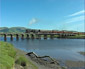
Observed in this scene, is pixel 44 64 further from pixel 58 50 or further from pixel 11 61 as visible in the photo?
pixel 58 50

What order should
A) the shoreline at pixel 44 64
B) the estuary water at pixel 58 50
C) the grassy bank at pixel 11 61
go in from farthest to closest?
the estuary water at pixel 58 50 → the shoreline at pixel 44 64 → the grassy bank at pixel 11 61

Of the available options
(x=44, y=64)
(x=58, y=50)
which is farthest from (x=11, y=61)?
(x=58, y=50)

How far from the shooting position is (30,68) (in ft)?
76.4

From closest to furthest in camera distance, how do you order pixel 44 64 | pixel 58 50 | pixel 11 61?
pixel 11 61, pixel 44 64, pixel 58 50

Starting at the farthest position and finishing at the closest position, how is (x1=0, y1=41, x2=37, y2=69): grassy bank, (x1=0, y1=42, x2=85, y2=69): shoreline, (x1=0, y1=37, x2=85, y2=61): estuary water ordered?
(x1=0, y1=37, x2=85, y2=61): estuary water → (x1=0, y1=42, x2=85, y2=69): shoreline → (x1=0, y1=41, x2=37, y2=69): grassy bank

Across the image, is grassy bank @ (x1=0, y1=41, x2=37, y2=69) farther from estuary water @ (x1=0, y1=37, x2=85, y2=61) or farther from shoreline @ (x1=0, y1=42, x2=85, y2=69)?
estuary water @ (x1=0, y1=37, x2=85, y2=61)

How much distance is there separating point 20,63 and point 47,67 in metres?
5.67

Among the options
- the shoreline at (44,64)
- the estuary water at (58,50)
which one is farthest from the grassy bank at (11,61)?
the estuary water at (58,50)

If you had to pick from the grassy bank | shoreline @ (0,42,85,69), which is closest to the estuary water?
shoreline @ (0,42,85,69)

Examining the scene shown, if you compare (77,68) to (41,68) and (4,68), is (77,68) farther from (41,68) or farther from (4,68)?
(4,68)

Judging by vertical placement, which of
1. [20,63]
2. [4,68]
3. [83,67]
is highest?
[4,68]

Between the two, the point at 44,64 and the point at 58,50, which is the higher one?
the point at 44,64

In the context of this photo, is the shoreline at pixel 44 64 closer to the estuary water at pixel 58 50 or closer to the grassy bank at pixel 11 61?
the grassy bank at pixel 11 61

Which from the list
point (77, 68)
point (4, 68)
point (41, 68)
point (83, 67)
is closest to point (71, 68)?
point (77, 68)
